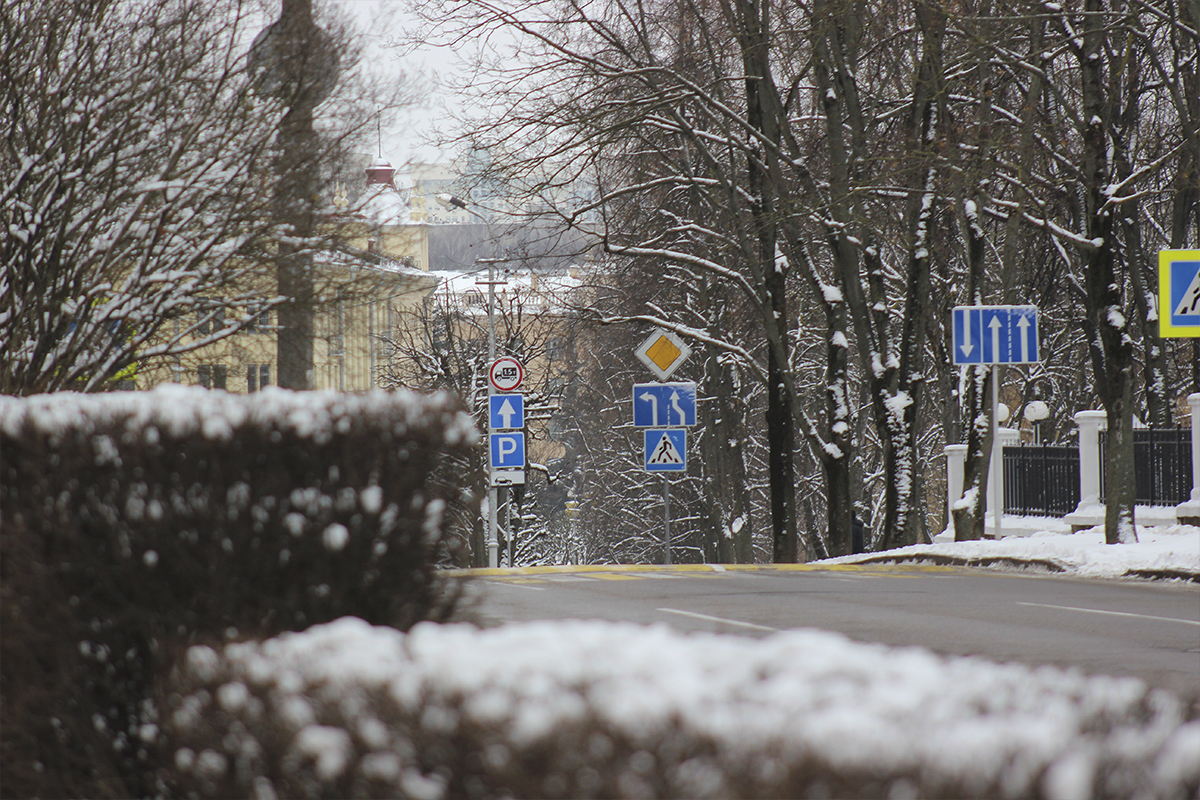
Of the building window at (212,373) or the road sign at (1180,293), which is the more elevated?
the road sign at (1180,293)

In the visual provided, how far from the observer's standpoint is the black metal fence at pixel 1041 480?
75.2 ft

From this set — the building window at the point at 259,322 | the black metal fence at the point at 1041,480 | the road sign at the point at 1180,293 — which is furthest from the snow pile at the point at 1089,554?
the building window at the point at 259,322

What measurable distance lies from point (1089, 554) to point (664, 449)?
316 inches

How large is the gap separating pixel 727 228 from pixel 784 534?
6.22m

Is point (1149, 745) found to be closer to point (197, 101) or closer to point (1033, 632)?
point (1033, 632)

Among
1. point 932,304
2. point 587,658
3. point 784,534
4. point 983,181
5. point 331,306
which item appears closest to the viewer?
point 587,658

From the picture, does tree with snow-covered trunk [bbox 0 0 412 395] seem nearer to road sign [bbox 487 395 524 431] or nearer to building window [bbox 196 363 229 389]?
building window [bbox 196 363 229 389]

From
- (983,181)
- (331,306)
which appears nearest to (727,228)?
(983,181)

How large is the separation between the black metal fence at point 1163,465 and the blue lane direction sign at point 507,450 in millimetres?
10847

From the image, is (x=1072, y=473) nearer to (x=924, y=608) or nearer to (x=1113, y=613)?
(x=1113, y=613)

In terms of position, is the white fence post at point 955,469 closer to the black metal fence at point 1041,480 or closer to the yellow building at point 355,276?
the black metal fence at point 1041,480

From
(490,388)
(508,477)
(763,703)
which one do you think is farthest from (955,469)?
(763,703)

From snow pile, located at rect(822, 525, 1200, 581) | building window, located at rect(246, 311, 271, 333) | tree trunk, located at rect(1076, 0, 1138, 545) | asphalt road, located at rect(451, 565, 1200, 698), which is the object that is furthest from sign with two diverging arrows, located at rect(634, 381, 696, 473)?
tree trunk, located at rect(1076, 0, 1138, 545)

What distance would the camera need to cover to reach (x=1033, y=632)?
9.76m
